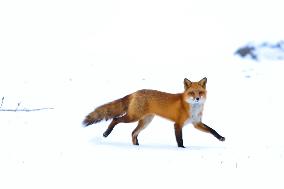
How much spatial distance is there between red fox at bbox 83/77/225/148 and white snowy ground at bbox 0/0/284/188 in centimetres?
39

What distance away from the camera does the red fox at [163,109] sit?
9.78 m

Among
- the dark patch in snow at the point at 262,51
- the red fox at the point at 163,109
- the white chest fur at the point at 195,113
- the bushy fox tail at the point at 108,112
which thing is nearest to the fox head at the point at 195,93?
the red fox at the point at 163,109

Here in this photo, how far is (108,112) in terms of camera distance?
403 inches

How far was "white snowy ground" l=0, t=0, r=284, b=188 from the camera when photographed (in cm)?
751

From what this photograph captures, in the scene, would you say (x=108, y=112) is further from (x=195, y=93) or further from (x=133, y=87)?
(x=133, y=87)

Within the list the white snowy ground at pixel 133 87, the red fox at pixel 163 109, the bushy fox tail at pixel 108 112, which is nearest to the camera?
the white snowy ground at pixel 133 87

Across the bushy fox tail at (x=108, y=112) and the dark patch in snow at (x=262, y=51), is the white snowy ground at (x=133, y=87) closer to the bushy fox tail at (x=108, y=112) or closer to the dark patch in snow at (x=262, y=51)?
the bushy fox tail at (x=108, y=112)

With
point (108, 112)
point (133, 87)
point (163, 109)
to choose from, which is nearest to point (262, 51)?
point (133, 87)

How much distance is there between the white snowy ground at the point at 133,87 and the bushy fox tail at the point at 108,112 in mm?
363

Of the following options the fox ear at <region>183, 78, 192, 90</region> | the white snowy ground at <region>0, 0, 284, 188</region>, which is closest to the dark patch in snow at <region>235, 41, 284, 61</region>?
the white snowy ground at <region>0, 0, 284, 188</region>

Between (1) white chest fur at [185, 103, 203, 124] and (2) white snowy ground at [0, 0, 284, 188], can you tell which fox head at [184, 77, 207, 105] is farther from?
(2) white snowy ground at [0, 0, 284, 188]

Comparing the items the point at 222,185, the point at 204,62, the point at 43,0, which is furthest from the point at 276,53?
the point at 222,185

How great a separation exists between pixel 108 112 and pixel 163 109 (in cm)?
99

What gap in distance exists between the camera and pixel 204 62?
25.3m
